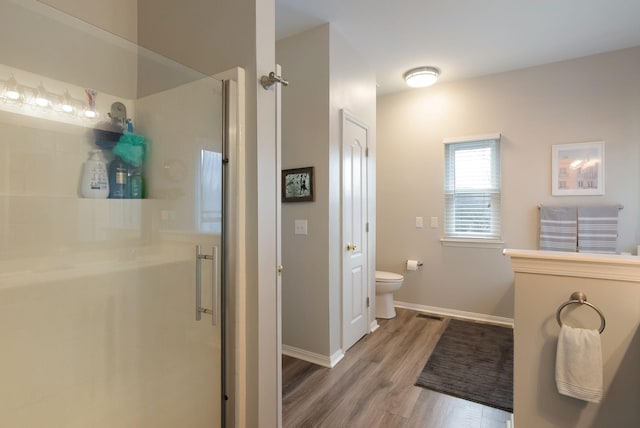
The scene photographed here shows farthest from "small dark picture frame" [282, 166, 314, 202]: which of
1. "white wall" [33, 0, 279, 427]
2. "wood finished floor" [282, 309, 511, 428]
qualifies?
"wood finished floor" [282, 309, 511, 428]

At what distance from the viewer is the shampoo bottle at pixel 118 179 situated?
171 cm

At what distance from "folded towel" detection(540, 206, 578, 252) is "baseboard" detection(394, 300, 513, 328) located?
894mm

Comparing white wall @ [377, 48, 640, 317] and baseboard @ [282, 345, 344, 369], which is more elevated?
white wall @ [377, 48, 640, 317]

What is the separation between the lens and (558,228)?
10.1 ft

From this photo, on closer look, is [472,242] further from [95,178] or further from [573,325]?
[95,178]

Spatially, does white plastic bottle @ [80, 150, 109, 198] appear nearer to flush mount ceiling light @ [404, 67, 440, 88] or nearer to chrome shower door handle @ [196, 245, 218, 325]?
chrome shower door handle @ [196, 245, 218, 325]

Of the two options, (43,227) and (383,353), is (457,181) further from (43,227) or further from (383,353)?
(43,227)

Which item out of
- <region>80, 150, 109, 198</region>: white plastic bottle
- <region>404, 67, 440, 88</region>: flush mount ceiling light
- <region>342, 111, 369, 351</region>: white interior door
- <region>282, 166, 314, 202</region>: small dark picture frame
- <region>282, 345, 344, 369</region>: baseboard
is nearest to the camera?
<region>80, 150, 109, 198</region>: white plastic bottle

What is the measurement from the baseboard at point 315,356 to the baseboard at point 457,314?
60.8 inches

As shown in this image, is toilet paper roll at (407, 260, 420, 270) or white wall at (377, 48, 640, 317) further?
toilet paper roll at (407, 260, 420, 270)

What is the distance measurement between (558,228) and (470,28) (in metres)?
2.09

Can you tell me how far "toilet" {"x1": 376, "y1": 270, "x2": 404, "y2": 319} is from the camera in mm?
3434

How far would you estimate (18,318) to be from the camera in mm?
1383

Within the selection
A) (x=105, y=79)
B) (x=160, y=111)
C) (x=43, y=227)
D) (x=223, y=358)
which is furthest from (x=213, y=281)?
(x=105, y=79)
